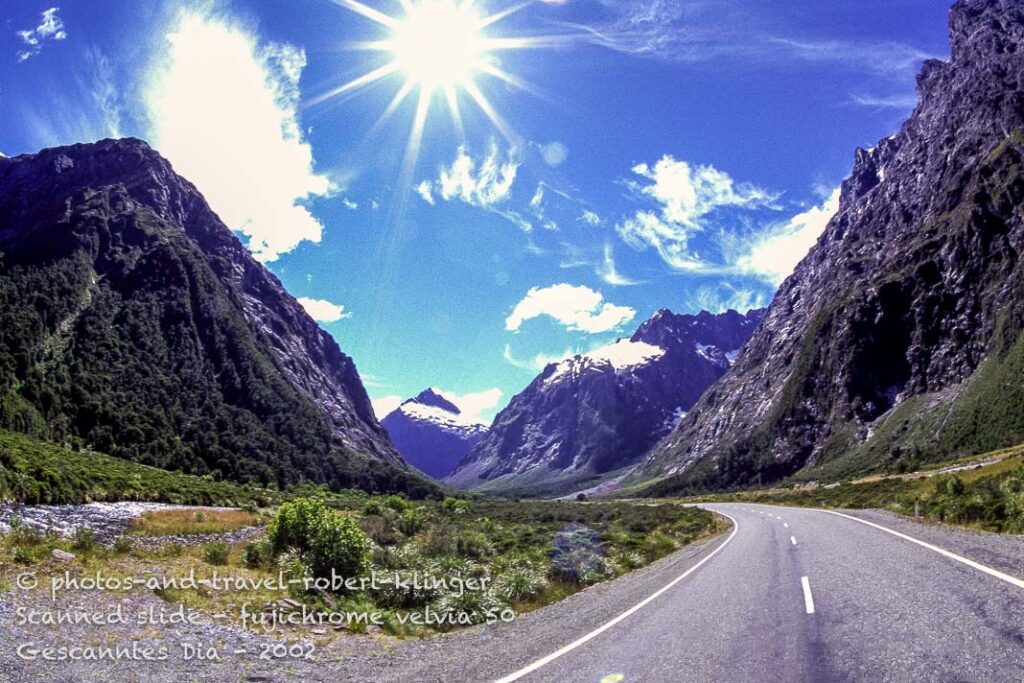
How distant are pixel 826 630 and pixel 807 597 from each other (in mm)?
2825

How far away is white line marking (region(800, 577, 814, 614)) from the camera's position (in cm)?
1039

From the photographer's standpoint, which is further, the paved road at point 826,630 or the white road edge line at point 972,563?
the white road edge line at point 972,563

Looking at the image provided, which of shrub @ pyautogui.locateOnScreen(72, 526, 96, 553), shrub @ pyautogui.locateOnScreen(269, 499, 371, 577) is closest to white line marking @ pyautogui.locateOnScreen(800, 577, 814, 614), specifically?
shrub @ pyautogui.locateOnScreen(269, 499, 371, 577)

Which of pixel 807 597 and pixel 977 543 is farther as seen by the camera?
pixel 977 543

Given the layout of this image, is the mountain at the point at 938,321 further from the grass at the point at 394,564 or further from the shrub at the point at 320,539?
the shrub at the point at 320,539

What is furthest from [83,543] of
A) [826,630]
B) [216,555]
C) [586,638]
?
[826,630]

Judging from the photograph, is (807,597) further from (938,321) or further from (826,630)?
(938,321)

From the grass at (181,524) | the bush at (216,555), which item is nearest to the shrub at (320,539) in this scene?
the bush at (216,555)

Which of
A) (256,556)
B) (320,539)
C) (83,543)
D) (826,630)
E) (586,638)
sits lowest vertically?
(586,638)

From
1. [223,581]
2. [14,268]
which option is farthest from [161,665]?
[14,268]

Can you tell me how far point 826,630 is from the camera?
29.1ft

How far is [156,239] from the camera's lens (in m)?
180

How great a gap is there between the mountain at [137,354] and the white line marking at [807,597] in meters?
111

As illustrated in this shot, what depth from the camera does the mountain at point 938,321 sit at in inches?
4604
